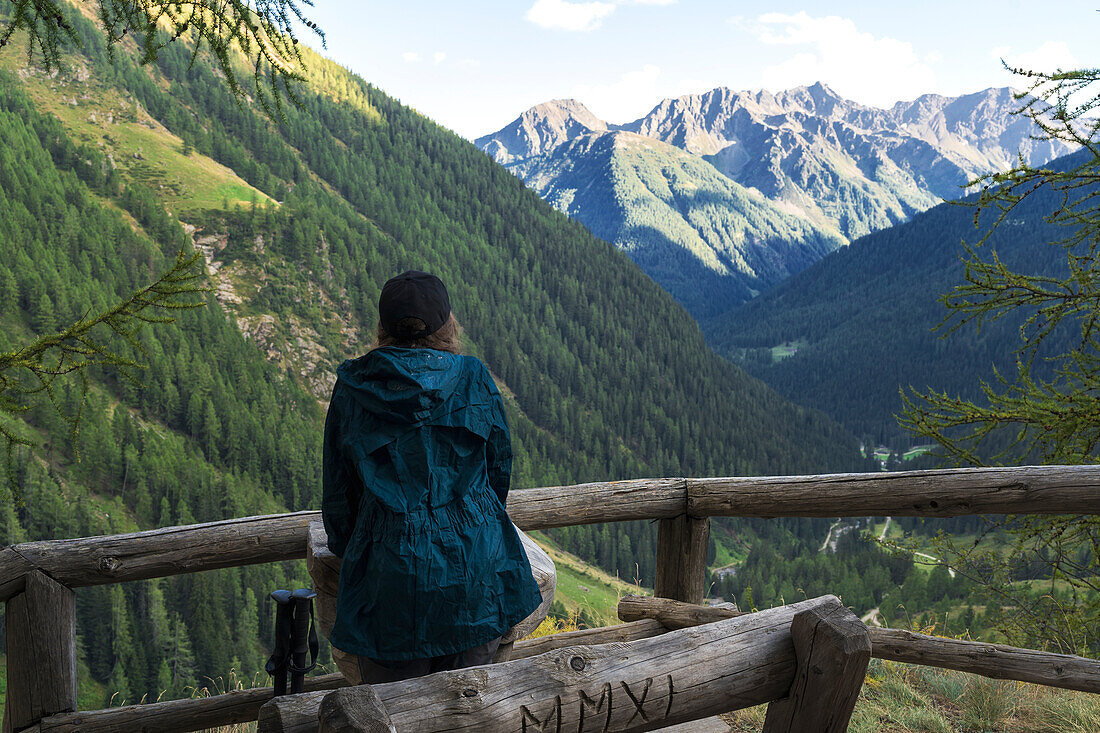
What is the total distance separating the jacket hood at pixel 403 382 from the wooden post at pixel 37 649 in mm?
1768

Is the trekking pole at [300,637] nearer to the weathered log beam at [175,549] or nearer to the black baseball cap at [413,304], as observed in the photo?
the weathered log beam at [175,549]

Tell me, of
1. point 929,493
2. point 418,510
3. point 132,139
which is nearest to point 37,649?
point 418,510

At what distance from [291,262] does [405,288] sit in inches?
4610

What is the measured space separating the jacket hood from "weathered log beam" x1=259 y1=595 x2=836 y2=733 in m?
0.90

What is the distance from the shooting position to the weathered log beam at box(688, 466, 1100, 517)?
3.41 metres

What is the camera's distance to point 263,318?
3976 inches

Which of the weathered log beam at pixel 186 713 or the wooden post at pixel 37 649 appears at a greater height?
the wooden post at pixel 37 649

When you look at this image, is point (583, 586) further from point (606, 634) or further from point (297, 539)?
point (297, 539)

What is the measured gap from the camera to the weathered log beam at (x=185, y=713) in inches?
123

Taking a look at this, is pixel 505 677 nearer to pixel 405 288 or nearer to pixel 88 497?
pixel 405 288

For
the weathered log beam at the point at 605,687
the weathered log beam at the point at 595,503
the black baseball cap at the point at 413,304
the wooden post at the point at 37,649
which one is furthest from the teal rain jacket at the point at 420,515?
the wooden post at the point at 37,649

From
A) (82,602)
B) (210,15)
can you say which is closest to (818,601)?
(210,15)

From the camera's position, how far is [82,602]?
191 ft

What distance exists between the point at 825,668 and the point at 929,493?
6.28 ft
